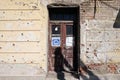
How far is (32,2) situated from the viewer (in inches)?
413

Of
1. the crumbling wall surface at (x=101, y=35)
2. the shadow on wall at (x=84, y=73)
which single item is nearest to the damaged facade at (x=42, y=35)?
the crumbling wall surface at (x=101, y=35)

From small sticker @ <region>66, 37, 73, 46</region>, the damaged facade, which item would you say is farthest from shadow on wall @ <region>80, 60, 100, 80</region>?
Result: small sticker @ <region>66, 37, 73, 46</region>

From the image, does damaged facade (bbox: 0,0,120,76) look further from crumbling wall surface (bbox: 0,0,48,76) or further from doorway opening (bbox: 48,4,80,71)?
doorway opening (bbox: 48,4,80,71)

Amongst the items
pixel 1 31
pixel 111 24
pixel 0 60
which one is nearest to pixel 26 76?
pixel 0 60

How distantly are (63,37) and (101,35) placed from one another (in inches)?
54.4

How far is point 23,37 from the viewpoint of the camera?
10.5 meters

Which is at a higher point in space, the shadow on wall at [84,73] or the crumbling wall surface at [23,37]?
the crumbling wall surface at [23,37]

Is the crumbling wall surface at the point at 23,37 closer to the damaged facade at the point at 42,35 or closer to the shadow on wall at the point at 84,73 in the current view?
the damaged facade at the point at 42,35

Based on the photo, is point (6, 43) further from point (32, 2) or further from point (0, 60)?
point (32, 2)

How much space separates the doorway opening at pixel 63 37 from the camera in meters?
11.1

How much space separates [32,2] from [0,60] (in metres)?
2.19

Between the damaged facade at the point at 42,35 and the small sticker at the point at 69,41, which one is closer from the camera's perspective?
the damaged facade at the point at 42,35

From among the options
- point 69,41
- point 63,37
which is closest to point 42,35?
point 63,37

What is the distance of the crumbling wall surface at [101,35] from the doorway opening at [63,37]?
653mm
